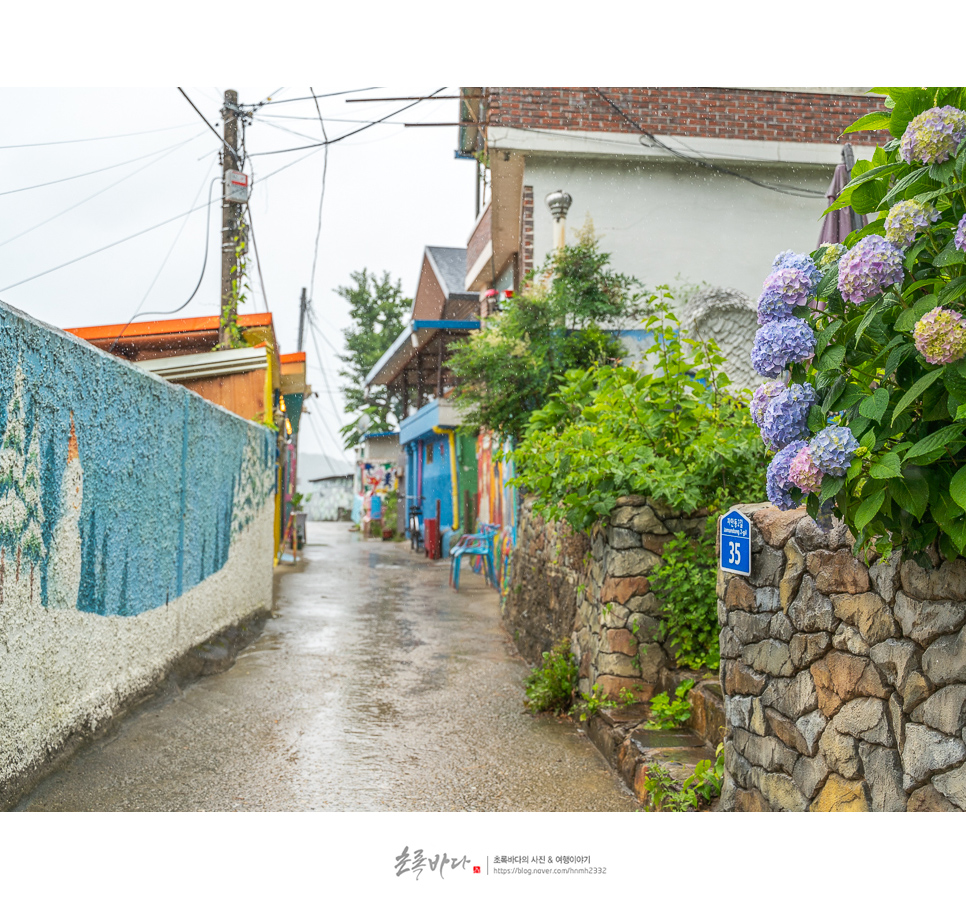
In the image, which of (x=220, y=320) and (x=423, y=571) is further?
(x=423, y=571)

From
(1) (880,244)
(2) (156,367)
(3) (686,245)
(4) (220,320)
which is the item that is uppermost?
(3) (686,245)

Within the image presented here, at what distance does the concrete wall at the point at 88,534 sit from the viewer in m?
3.06

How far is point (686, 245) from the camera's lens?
799 cm

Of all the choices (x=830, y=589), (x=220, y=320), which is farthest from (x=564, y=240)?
(x=830, y=589)

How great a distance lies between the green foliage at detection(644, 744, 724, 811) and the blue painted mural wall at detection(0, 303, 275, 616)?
8.97 feet

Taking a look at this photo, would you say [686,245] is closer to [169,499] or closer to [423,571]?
[169,499]

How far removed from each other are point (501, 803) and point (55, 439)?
2.53m

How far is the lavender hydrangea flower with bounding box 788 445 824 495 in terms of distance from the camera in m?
1.88

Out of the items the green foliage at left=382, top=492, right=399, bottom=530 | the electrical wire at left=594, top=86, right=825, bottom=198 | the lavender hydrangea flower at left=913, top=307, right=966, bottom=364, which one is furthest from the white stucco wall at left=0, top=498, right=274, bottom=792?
the green foliage at left=382, top=492, right=399, bottom=530

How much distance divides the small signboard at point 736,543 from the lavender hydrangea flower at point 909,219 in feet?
4.17

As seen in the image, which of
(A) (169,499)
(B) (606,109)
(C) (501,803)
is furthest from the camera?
(B) (606,109)

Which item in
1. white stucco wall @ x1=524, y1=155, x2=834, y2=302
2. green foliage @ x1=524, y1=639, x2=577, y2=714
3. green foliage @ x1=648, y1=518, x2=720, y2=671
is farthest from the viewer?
white stucco wall @ x1=524, y1=155, x2=834, y2=302

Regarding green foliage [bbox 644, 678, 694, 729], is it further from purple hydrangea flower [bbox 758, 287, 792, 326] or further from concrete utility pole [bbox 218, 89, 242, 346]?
concrete utility pole [bbox 218, 89, 242, 346]

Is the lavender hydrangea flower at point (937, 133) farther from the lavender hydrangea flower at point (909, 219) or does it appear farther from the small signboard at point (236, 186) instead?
the small signboard at point (236, 186)
